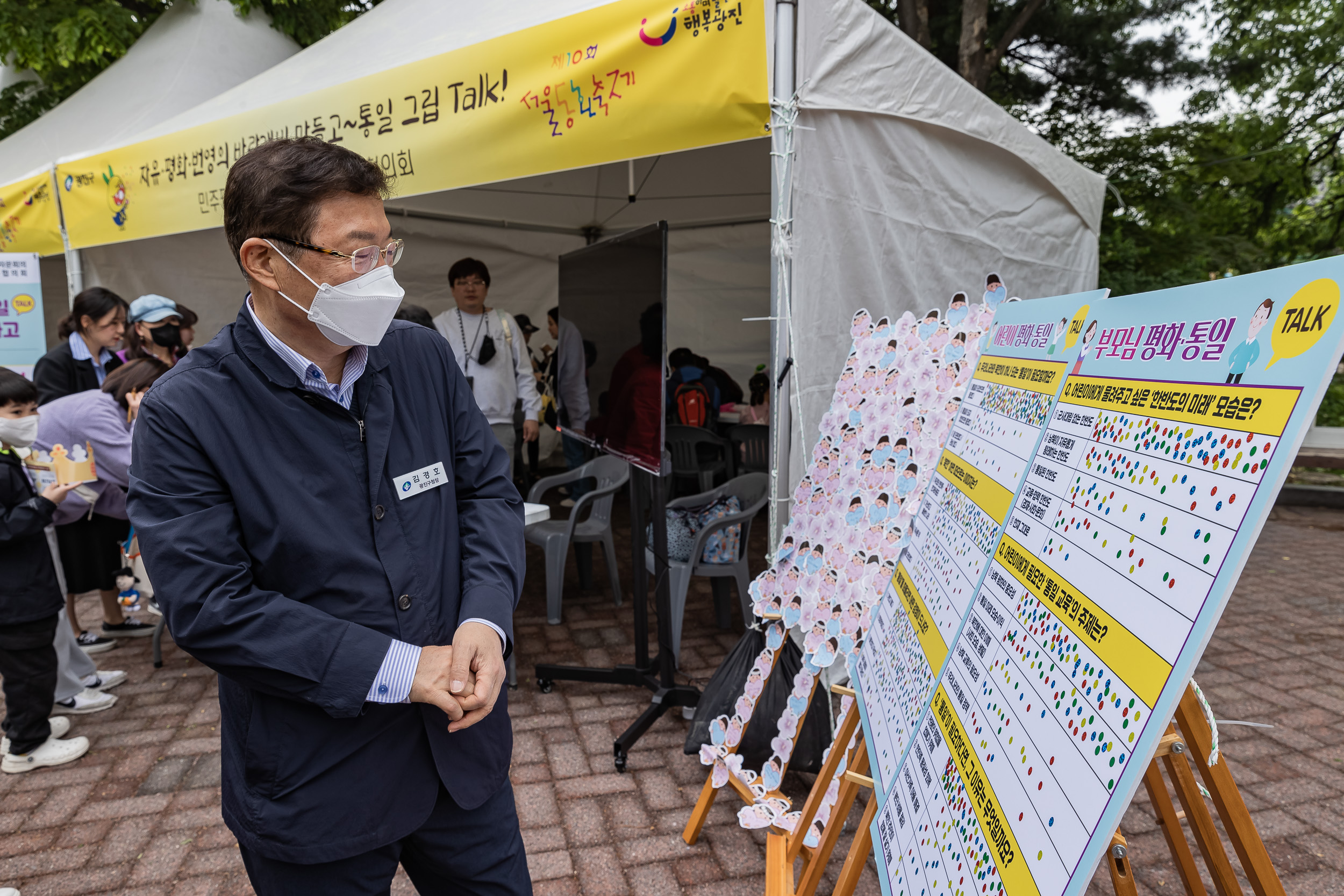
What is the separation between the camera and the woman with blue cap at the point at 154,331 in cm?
414

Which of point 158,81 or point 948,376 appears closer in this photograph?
point 948,376

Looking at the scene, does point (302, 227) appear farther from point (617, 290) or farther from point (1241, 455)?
point (617, 290)

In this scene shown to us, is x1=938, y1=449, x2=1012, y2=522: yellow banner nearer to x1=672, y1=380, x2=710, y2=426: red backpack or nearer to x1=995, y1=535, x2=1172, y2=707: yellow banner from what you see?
x1=995, y1=535, x2=1172, y2=707: yellow banner

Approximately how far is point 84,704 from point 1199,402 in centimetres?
407

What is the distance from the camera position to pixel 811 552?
2240mm

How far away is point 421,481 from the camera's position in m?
1.27

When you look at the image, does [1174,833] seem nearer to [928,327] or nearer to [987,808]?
[987,808]

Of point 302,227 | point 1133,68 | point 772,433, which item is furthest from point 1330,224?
point 302,227

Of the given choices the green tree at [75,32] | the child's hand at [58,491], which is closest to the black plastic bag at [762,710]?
the child's hand at [58,491]

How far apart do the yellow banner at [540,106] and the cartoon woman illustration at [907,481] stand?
126 cm

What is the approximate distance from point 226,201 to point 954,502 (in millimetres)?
1355

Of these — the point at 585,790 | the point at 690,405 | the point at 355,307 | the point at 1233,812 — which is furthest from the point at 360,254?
the point at 690,405

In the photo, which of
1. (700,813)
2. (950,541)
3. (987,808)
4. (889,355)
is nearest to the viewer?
(987,808)

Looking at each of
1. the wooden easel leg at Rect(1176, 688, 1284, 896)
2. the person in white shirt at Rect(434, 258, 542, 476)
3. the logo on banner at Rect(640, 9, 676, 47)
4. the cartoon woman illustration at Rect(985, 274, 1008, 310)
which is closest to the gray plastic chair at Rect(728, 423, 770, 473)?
the person in white shirt at Rect(434, 258, 542, 476)
